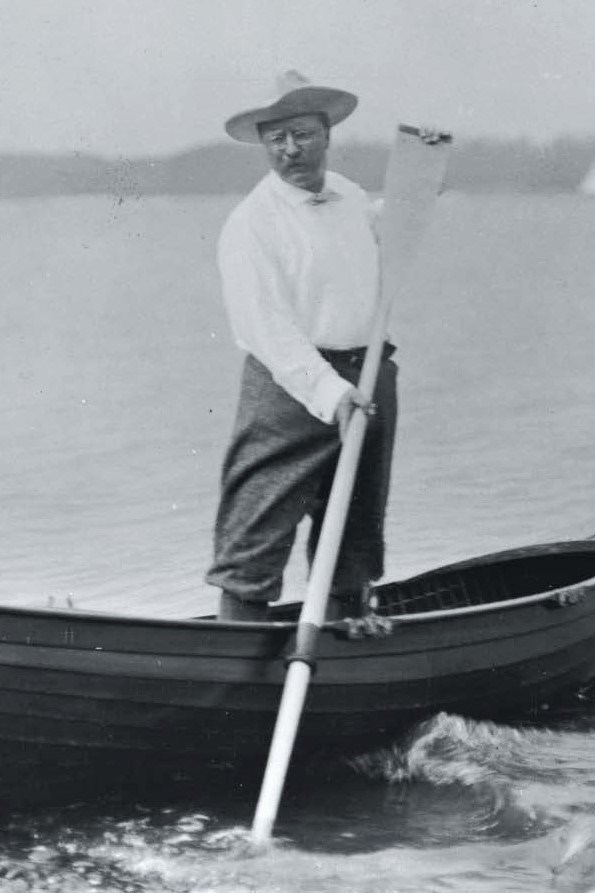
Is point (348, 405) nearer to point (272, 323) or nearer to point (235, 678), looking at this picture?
point (272, 323)

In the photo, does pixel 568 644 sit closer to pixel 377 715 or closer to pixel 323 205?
pixel 377 715

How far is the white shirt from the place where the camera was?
373cm

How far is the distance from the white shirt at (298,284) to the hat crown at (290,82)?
0.22 meters

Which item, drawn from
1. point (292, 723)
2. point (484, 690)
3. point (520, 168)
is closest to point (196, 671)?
point (292, 723)

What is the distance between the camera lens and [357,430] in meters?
3.74

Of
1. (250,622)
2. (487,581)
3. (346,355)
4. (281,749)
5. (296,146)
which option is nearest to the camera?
(281,749)

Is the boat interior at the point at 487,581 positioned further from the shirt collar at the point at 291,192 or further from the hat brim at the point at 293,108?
the hat brim at the point at 293,108

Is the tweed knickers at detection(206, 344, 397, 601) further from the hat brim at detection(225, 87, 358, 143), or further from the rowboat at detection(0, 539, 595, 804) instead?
the hat brim at detection(225, 87, 358, 143)

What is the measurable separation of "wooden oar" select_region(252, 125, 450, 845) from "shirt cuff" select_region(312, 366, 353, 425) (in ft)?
0.22

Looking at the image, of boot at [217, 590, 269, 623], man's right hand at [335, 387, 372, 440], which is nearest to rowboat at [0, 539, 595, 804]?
boot at [217, 590, 269, 623]

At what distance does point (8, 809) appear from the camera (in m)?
3.69

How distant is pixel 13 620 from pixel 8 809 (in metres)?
0.58

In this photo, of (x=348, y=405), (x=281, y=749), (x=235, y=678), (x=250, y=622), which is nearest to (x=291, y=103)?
(x=348, y=405)

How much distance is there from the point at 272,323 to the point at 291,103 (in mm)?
561
